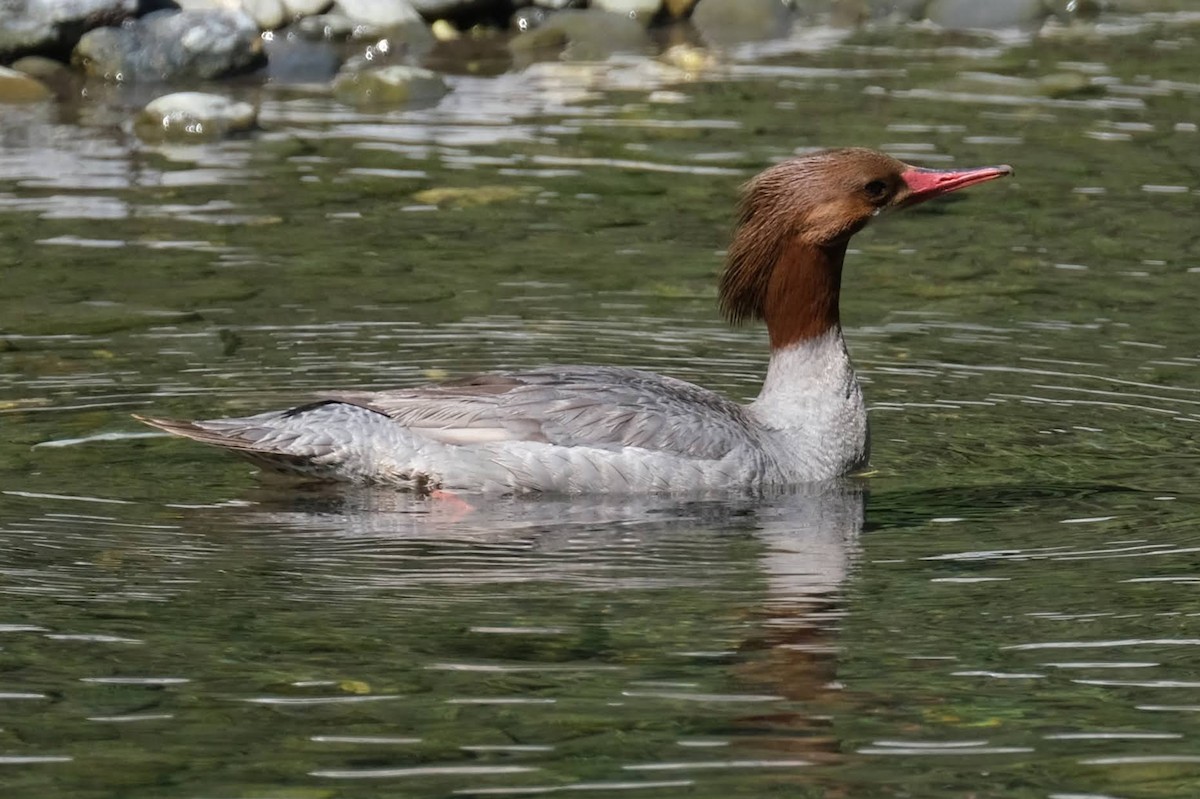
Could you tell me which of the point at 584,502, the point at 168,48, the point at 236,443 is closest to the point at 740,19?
the point at 168,48

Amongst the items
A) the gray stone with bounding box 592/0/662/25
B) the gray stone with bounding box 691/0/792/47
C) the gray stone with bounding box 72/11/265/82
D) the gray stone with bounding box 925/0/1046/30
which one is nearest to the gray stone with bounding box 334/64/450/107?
the gray stone with bounding box 72/11/265/82

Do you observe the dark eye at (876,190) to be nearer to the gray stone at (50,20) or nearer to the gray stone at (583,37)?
the gray stone at (50,20)

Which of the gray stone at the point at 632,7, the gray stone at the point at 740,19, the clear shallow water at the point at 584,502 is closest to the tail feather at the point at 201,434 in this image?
the clear shallow water at the point at 584,502

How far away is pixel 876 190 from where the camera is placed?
817cm

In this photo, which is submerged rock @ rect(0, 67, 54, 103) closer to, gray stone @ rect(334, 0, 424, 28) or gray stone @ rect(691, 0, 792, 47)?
gray stone @ rect(334, 0, 424, 28)

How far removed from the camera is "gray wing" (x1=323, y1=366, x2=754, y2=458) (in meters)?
7.87

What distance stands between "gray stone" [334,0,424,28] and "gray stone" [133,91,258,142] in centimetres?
288

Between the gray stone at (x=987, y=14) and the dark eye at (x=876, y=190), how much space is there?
1039 centimetres

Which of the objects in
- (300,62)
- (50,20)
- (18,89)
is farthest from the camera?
(300,62)

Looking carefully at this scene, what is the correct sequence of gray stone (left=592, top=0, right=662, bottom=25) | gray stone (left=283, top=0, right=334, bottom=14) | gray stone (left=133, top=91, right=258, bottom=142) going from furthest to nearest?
gray stone (left=592, top=0, right=662, bottom=25) → gray stone (left=283, top=0, right=334, bottom=14) → gray stone (left=133, top=91, right=258, bottom=142)

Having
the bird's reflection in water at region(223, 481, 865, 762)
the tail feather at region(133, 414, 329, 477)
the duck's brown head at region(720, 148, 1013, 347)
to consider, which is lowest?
the bird's reflection in water at region(223, 481, 865, 762)

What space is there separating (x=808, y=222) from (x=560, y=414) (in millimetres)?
1181

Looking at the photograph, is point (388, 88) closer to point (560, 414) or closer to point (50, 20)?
point (50, 20)

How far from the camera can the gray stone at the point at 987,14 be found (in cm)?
1820
